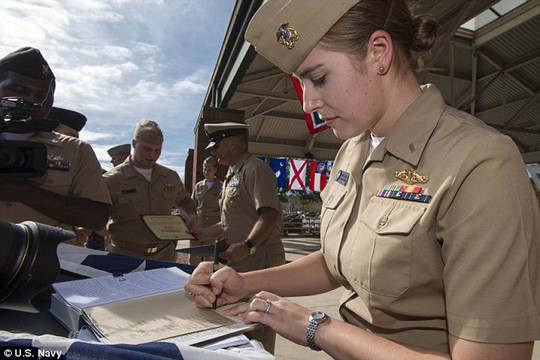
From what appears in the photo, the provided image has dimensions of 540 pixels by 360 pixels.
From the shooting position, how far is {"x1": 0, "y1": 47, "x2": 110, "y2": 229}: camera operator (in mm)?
1632

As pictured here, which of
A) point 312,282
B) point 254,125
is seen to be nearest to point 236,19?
point 312,282

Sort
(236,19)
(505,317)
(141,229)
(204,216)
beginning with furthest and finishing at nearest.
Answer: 1. (204,216)
2. (236,19)
3. (141,229)
4. (505,317)

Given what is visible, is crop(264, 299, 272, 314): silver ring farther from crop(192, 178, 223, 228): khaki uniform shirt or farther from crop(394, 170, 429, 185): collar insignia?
crop(192, 178, 223, 228): khaki uniform shirt

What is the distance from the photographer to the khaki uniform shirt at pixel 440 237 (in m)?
0.68

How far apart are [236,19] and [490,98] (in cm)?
891

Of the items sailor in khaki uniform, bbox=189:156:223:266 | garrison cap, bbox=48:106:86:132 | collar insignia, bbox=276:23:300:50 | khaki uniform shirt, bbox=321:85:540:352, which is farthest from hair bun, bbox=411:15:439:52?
sailor in khaki uniform, bbox=189:156:223:266

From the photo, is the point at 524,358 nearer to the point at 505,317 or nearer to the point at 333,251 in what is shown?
the point at 505,317

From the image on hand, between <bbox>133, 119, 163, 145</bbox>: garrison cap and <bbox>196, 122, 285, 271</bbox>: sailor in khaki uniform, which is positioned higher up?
<bbox>133, 119, 163, 145</bbox>: garrison cap

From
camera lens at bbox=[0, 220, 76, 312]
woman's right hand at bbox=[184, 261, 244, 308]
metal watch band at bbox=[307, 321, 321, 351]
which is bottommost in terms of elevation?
metal watch band at bbox=[307, 321, 321, 351]

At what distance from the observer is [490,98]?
11008 millimetres

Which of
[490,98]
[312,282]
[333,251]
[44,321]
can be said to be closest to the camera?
[44,321]

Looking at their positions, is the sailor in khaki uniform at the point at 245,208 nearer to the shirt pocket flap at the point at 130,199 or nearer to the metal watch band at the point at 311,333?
the shirt pocket flap at the point at 130,199

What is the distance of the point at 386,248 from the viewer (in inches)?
32.3

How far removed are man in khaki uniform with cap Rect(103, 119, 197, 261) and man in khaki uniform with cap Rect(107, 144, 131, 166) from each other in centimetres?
175
